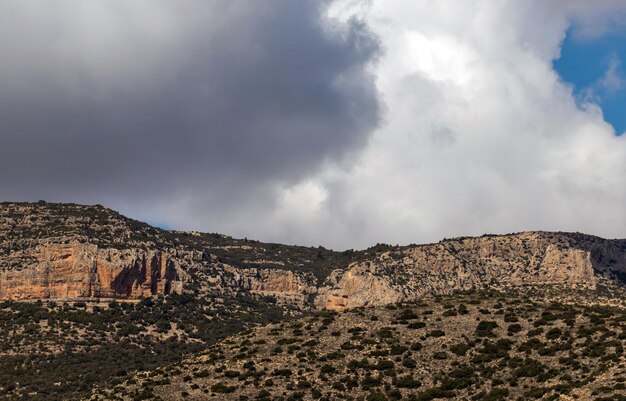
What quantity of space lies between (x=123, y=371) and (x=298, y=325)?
177ft

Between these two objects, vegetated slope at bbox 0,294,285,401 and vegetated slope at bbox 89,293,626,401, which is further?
vegetated slope at bbox 0,294,285,401

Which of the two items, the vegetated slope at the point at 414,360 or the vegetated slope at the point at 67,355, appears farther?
the vegetated slope at the point at 67,355

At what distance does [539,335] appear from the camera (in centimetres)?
10919

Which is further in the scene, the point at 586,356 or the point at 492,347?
the point at 492,347

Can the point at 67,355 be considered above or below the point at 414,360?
below

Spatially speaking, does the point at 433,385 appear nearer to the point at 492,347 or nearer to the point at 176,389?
the point at 492,347

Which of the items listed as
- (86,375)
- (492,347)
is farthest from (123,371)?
(492,347)

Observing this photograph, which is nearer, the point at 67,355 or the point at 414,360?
the point at 414,360

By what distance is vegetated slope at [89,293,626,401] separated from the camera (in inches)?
3873

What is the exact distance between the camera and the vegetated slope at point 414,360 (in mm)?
98375

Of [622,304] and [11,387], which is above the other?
[622,304]

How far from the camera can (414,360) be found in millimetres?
107062

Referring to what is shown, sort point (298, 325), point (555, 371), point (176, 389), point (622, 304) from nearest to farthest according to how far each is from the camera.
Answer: point (555, 371)
point (176, 389)
point (298, 325)
point (622, 304)

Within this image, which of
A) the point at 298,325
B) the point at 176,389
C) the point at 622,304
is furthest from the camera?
the point at 622,304
